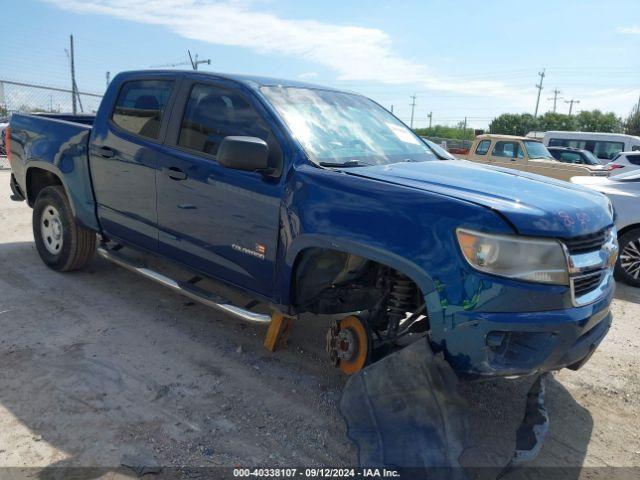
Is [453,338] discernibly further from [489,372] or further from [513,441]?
[513,441]

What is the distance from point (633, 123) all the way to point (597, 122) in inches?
530

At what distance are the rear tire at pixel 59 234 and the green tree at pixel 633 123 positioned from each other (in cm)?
5044

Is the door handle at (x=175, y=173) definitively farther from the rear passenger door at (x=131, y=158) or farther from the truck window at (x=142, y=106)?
the truck window at (x=142, y=106)

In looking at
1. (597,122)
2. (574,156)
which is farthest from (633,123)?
(574,156)

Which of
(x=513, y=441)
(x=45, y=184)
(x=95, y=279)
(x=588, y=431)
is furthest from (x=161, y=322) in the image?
(x=588, y=431)

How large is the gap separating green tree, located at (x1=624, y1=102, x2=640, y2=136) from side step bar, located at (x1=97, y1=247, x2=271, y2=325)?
50599 mm

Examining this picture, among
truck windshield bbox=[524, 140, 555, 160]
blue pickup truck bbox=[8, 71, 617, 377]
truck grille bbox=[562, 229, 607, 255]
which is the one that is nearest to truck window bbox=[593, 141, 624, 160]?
truck windshield bbox=[524, 140, 555, 160]

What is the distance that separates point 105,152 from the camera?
4.43 metres

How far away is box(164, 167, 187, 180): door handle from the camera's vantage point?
Result: 3746 millimetres

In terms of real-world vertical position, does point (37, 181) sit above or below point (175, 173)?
below

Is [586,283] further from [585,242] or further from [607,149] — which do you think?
[607,149]


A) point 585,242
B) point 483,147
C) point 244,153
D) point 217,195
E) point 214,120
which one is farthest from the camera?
point 483,147

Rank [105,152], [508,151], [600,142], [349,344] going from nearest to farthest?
1. [349,344]
2. [105,152]
3. [508,151]
4. [600,142]

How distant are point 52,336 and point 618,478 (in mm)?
3722
